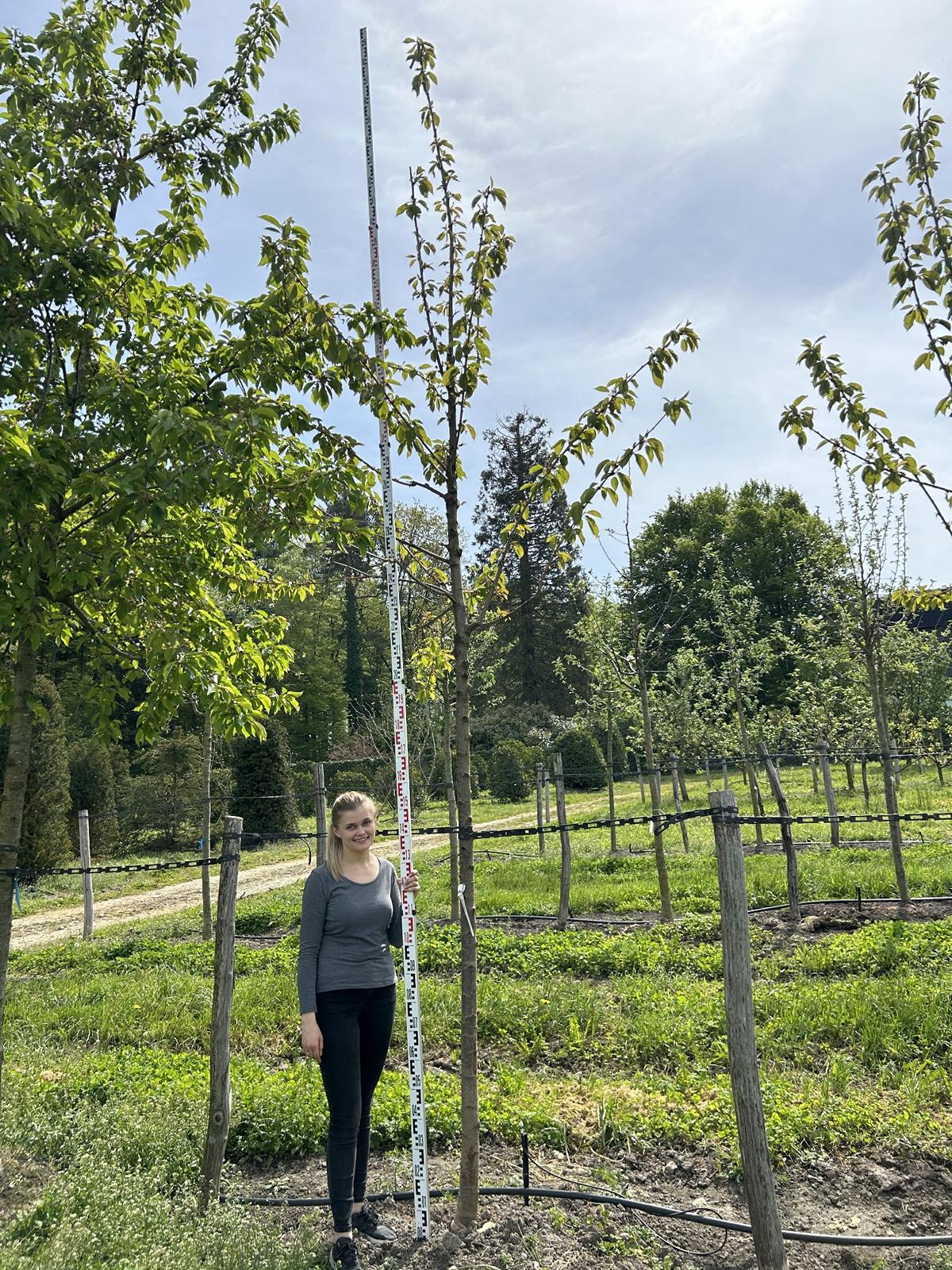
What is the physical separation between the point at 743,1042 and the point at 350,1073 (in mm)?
1613

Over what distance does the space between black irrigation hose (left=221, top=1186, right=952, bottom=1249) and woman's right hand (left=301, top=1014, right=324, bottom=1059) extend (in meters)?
0.85

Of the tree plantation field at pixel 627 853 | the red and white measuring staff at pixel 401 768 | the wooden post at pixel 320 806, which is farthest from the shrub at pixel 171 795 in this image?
the red and white measuring staff at pixel 401 768

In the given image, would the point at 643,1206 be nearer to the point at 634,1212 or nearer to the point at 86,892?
the point at 634,1212

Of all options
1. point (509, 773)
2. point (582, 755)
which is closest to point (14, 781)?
point (509, 773)

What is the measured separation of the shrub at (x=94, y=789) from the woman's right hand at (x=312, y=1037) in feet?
70.3

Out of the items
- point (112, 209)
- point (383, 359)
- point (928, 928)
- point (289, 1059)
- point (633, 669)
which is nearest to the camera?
point (383, 359)

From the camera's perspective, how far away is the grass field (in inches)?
149

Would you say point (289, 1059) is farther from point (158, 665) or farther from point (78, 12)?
point (78, 12)

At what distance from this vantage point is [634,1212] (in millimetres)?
3848

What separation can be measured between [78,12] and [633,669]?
8987mm

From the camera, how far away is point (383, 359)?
3926mm

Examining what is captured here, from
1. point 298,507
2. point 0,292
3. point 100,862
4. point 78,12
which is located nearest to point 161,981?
point 298,507

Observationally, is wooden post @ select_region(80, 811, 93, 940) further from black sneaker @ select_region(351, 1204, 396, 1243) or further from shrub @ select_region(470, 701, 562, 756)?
shrub @ select_region(470, 701, 562, 756)

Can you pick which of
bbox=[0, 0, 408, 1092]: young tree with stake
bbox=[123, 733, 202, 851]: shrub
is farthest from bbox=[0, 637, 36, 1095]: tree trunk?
bbox=[123, 733, 202, 851]: shrub
